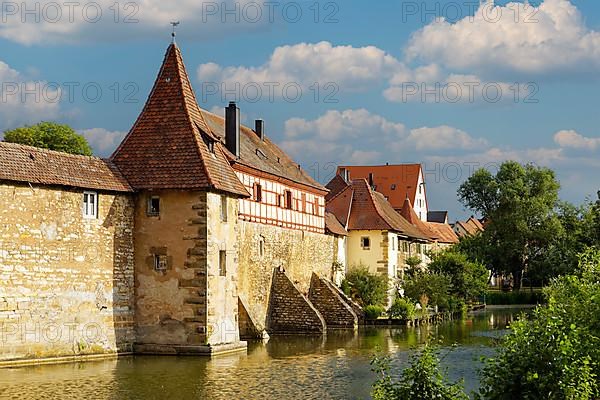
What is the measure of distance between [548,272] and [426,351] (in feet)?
204

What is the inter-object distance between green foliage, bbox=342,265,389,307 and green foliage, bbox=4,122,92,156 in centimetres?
2154

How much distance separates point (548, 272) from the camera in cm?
7381

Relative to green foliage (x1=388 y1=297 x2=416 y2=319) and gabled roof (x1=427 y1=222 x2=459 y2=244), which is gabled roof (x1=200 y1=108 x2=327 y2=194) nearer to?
green foliage (x1=388 y1=297 x2=416 y2=319)

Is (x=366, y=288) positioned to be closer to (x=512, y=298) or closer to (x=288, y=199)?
(x=288, y=199)

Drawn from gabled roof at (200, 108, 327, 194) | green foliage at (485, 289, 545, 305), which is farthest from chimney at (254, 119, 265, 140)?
green foliage at (485, 289, 545, 305)

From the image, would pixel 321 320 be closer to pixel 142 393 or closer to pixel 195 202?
pixel 195 202

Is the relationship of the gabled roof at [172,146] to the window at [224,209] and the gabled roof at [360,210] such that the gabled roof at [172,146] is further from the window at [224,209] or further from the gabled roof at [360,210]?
the gabled roof at [360,210]

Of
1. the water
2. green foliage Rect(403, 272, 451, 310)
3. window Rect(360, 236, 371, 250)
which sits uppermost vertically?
window Rect(360, 236, 371, 250)

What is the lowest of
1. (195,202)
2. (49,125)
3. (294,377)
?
(294,377)

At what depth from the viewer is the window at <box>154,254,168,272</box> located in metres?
32.2

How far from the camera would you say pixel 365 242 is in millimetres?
57000

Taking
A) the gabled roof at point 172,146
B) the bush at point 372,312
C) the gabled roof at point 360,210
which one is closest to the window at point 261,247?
the gabled roof at point 172,146

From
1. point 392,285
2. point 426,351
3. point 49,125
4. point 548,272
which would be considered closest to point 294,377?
point 426,351

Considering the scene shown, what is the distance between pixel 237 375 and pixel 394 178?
69.4 meters
